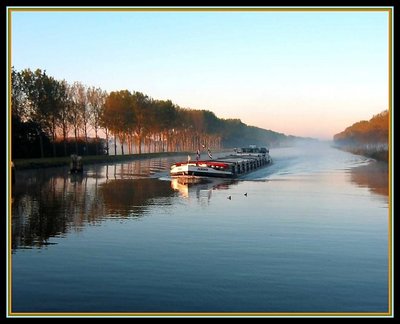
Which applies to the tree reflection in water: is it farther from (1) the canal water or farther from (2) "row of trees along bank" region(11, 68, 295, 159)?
(2) "row of trees along bank" region(11, 68, 295, 159)

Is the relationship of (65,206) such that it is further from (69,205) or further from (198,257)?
(198,257)

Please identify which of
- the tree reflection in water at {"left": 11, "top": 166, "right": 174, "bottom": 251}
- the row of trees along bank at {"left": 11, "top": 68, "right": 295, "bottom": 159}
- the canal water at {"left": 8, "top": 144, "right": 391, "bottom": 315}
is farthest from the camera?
the row of trees along bank at {"left": 11, "top": 68, "right": 295, "bottom": 159}

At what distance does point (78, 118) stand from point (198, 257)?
75898mm

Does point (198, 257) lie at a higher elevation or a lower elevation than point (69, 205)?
lower

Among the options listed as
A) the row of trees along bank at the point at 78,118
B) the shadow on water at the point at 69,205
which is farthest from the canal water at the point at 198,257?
the row of trees along bank at the point at 78,118

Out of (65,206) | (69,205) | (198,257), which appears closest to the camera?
(198,257)

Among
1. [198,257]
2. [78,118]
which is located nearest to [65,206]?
[198,257]

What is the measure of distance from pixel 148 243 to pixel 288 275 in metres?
4.81

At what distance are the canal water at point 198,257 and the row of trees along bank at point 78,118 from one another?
145ft

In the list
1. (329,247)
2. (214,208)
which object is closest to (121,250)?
(329,247)

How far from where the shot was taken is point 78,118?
85.9 m

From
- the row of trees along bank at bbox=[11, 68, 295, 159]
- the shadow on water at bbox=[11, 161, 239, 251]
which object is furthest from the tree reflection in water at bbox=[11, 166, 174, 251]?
the row of trees along bank at bbox=[11, 68, 295, 159]

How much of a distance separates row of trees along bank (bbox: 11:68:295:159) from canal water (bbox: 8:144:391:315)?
4409 centimetres

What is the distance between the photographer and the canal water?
9.39m
